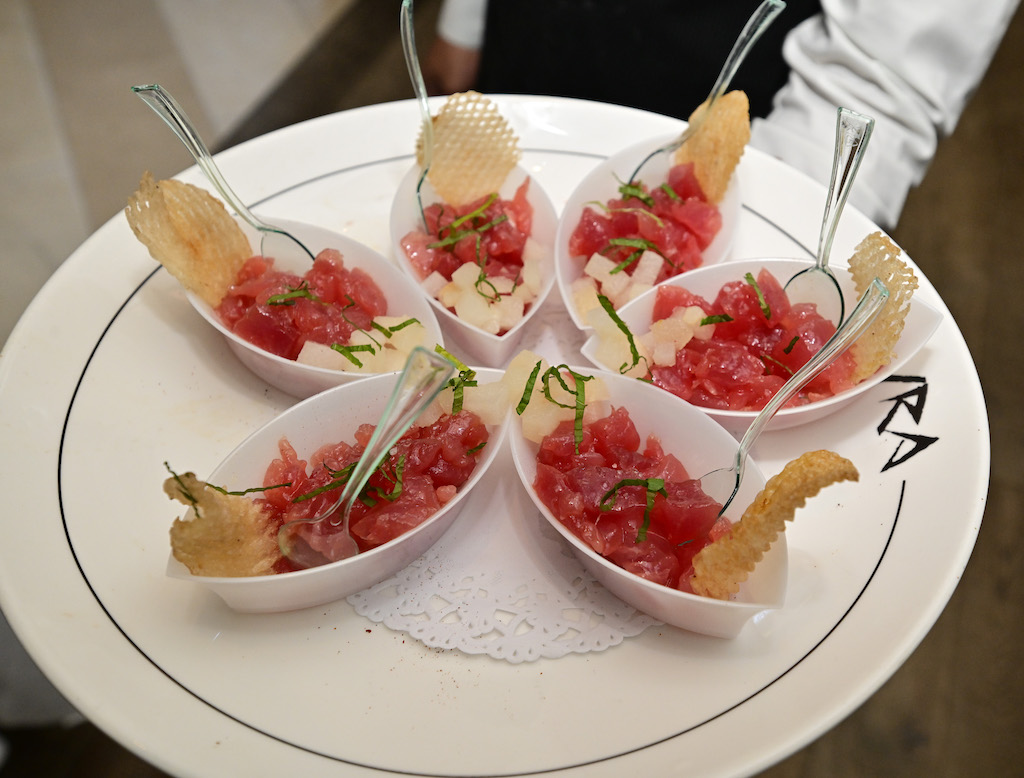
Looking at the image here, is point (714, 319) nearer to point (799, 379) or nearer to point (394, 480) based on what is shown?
point (799, 379)

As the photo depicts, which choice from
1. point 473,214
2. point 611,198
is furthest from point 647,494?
point 611,198

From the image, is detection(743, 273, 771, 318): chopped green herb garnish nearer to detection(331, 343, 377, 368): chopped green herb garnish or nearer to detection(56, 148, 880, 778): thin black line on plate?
detection(56, 148, 880, 778): thin black line on plate

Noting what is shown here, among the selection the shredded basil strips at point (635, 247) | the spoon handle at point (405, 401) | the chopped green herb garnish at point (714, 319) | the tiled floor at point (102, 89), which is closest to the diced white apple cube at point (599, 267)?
the shredded basil strips at point (635, 247)

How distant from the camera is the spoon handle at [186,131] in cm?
153

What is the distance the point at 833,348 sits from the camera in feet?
4.24

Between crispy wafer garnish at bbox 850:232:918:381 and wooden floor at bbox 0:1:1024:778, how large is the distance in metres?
1.18

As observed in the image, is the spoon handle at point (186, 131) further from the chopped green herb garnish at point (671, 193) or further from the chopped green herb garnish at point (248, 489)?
the chopped green herb garnish at point (671, 193)

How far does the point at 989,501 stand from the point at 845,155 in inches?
63.9

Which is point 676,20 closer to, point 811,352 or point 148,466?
point 811,352

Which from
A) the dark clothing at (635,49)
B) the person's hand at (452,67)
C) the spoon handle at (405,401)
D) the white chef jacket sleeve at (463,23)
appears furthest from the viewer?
the person's hand at (452,67)

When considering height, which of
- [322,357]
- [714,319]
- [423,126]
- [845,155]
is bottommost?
[322,357]

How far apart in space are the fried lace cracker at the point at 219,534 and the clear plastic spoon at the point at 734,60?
49.0 inches

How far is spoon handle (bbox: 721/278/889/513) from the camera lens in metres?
1.25

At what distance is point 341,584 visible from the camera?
134cm
